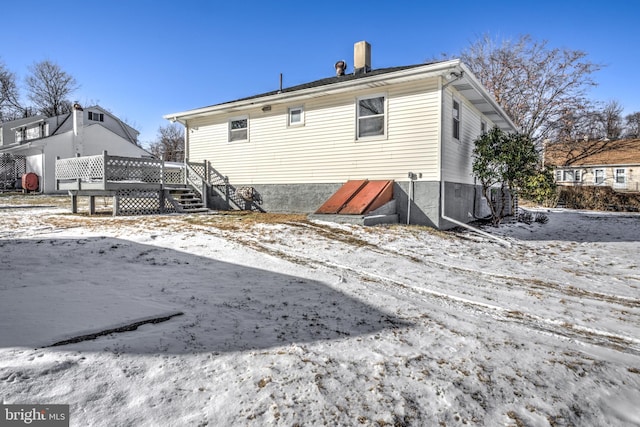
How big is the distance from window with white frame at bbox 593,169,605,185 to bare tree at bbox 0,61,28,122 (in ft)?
194

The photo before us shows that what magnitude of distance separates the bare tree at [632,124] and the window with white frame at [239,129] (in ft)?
161

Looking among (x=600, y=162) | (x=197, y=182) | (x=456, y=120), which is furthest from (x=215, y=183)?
(x=600, y=162)

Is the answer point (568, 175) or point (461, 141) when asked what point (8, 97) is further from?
point (568, 175)

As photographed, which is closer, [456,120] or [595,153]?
[456,120]

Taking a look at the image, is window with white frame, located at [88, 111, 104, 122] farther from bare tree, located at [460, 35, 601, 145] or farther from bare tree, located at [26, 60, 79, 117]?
bare tree, located at [460, 35, 601, 145]

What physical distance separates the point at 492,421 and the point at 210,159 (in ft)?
42.1

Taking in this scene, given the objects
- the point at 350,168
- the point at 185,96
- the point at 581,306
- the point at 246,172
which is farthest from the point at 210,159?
the point at 185,96

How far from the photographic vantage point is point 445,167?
9.14 m

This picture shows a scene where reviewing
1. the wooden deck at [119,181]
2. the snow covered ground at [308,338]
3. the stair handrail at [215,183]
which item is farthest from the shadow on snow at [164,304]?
the stair handrail at [215,183]

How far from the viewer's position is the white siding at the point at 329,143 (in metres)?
9.09

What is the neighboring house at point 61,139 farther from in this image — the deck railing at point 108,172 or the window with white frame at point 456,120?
the window with white frame at point 456,120

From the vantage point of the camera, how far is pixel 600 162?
94.6 ft

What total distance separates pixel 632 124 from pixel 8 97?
241 ft

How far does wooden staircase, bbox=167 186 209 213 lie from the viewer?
11.5m
